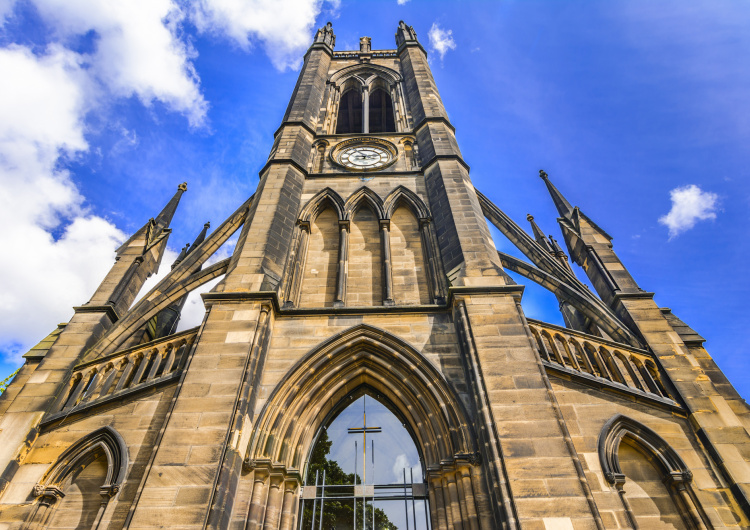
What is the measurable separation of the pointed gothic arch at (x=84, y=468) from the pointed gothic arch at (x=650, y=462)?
21.3 feet

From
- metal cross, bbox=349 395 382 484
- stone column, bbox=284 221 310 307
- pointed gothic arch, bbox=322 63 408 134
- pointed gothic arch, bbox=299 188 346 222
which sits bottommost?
metal cross, bbox=349 395 382 484

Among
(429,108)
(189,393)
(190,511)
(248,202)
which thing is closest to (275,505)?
(190,511)

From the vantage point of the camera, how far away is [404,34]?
21.7 metres

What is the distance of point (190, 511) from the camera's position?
5.67 m

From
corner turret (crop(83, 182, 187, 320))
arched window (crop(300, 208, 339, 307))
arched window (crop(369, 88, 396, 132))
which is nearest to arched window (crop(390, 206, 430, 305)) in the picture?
arched window (crop(300, 208, 339, 307))

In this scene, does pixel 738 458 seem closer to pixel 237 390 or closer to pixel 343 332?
pixel 343 332

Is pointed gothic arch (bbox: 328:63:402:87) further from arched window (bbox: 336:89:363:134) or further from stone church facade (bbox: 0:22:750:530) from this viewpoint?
stone church facade (bbox: 0:22:750:530)

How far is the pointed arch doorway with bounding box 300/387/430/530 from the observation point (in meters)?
6.86

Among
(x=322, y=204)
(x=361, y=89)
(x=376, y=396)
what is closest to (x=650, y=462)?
(x=376, y=396)

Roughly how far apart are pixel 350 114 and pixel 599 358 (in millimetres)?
15802

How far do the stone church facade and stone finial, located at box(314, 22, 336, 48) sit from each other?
42.4ft

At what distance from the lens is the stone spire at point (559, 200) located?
41.0ft

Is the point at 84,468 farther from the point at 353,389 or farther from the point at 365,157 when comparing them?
the point at 365,157

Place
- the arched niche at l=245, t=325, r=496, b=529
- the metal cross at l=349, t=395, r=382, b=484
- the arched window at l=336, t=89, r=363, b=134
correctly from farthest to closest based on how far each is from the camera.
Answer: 1. the arched window at l=336, t=89, r=363, b=134
2. the metal cross at l=349, t=395, r=382, b=484
3. the arched niche at l=245, t=325, r=496, b=529
